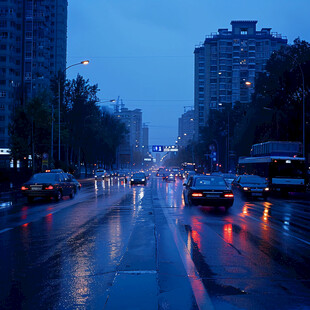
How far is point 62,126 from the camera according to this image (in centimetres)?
6059

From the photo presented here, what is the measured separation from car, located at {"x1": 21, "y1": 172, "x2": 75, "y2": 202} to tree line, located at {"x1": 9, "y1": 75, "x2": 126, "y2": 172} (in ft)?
59.3

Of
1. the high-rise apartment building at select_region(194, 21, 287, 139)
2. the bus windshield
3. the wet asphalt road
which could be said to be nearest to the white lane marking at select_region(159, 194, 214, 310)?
the wet asphalt road

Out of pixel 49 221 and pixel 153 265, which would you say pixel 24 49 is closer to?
pixel 49 221

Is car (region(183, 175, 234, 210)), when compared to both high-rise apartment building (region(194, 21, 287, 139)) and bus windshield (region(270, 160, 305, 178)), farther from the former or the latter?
high-rise apartment building (region(194, 21, 287, 139))

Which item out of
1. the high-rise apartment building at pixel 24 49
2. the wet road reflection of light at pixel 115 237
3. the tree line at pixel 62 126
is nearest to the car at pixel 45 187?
the wet road reflection of light at pixel 115 237

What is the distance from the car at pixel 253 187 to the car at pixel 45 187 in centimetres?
1124

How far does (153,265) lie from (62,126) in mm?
54484

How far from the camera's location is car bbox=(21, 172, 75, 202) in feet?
77.5

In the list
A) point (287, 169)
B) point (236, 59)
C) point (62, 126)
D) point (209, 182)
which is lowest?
point (209, 182)

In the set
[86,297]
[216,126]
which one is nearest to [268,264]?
[86,297]

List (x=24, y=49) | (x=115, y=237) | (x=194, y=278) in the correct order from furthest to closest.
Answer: (x=24, y=49) < (x=115, y=237) < (x=194, y=278)

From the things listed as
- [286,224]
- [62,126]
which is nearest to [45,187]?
[286,224]

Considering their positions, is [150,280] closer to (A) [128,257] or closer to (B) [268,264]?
(A) [128,257]

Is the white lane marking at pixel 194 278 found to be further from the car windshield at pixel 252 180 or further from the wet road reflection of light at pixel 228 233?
the car windshield at pixel 252 180
